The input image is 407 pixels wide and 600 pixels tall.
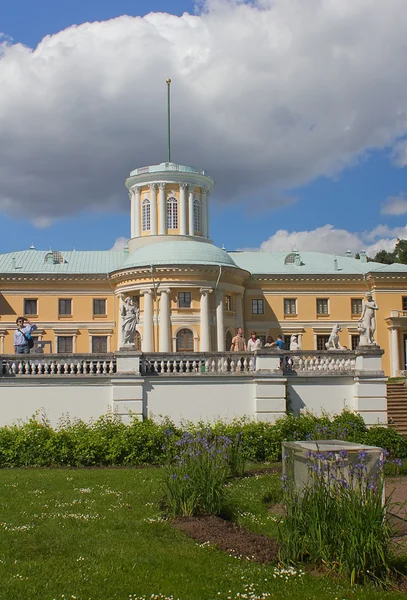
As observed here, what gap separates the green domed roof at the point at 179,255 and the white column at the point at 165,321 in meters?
2.19

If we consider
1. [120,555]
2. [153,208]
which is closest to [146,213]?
[153,208]

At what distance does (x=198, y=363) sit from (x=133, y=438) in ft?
10.1

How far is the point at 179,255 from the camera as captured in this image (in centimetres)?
4512

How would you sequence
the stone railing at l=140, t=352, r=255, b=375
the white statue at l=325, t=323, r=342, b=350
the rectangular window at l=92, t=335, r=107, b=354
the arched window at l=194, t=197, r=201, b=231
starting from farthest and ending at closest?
1. the arched window at l=194, t=197, r=201, b=231
2. the rectangular window at l=92, t=335, r=107, b=354
3. the white statue at l=325, t=323, r=342, b=350
4. the stone railing at l=140, t=352, r=255, b=375

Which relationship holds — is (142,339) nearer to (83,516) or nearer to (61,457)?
(61,457)

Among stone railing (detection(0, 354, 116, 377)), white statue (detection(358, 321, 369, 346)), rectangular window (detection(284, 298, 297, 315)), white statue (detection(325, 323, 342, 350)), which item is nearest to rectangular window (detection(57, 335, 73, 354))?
rectangular window (detection(284, 298, 297, 315))

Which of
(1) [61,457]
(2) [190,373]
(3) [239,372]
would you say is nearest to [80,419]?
(1) [61,457]

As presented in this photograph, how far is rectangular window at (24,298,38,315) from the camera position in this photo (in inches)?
1982

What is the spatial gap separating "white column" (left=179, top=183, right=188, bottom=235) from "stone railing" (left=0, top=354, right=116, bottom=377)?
34.5m

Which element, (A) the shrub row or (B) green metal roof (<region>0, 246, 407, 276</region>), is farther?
(B) green metal roof (<region>0, 246, 407, 276</region>)

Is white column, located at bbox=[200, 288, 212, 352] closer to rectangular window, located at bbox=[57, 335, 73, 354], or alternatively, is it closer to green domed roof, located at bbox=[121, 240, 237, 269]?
green domed roof, located at bbox=[121, 240, 237, 269]

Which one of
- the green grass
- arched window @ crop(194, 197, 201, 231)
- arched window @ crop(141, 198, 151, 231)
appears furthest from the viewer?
arched window @ crop(194, 197, 201, 231)

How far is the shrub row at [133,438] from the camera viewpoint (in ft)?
57.0

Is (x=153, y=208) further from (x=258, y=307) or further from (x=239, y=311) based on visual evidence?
(x=239, y=311)
